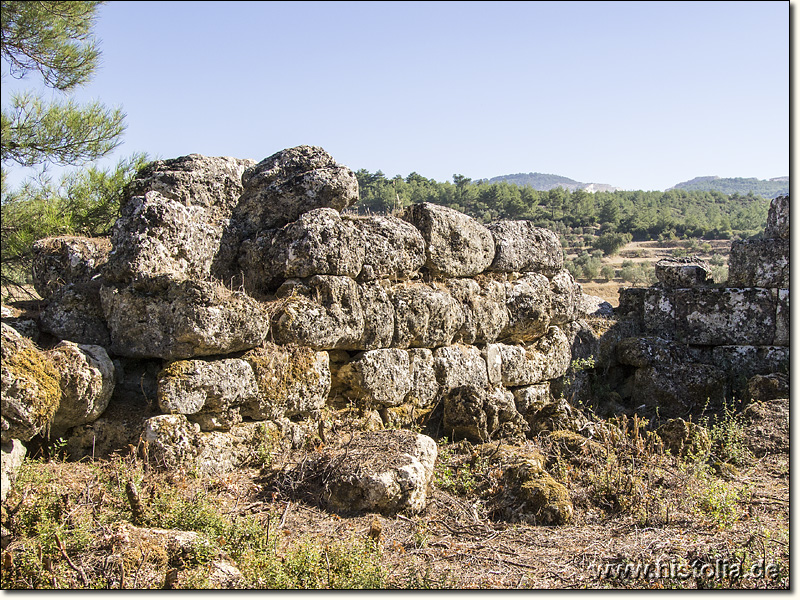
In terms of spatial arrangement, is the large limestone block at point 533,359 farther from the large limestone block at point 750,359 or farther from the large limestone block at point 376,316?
the large limestone block at point 750,359

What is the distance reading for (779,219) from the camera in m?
9.60

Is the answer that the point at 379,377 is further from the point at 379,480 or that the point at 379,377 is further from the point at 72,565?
the point at 72,565

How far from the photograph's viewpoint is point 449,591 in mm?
4371

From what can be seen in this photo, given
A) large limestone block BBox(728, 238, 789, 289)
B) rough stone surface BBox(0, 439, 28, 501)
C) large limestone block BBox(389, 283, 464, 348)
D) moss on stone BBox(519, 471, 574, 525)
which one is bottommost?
moss on stone BBox(519, 471, 574, 525)

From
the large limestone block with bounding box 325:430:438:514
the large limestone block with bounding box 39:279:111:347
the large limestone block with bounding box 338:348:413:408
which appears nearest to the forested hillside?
the large limestone block with bounding box 338:348:413:408

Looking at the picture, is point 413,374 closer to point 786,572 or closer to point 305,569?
point 305,569

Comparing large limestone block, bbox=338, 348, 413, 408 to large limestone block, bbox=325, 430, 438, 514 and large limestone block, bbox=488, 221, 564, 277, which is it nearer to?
large limestone block, bbox=325, 430, 438, 514

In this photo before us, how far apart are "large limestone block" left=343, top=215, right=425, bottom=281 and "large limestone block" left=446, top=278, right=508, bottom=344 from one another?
2.06 ft

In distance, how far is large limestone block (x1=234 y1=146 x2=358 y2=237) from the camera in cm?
759

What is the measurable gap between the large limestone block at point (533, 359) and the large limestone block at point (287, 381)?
2442mm

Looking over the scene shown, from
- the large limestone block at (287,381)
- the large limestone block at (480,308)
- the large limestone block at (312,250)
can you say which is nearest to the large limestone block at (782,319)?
the large limestone block at (480,308)

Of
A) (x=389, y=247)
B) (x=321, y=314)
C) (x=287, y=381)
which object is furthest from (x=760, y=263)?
(x=287, y=381)

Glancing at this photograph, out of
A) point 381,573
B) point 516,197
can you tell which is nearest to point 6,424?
point 381,573

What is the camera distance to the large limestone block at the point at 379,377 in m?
7.23
